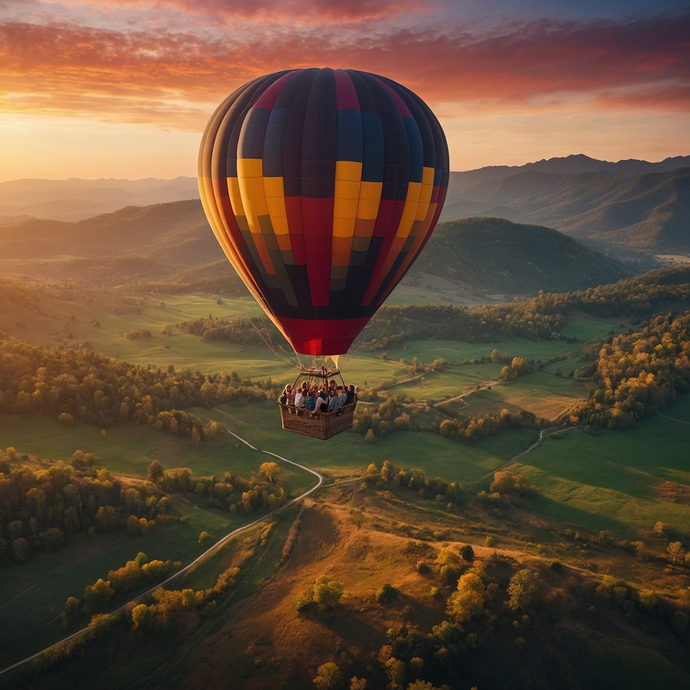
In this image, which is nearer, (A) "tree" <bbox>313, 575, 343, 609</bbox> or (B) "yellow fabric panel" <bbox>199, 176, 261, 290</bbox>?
(B) "yellow fabric panel" <bbox>199, 176, 261, 290</bbox>

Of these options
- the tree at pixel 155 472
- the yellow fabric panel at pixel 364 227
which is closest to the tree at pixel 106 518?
the tree at pixel 155 472

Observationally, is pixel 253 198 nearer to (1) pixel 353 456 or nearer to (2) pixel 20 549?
(2) pixel 20 549

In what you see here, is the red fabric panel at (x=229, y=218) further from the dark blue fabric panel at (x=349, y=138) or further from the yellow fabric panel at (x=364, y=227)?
the dark blue fabric panel at (x=349, y=138)

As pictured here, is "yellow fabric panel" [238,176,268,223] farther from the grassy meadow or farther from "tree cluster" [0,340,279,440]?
"tree cluster" [0,340,279,440]

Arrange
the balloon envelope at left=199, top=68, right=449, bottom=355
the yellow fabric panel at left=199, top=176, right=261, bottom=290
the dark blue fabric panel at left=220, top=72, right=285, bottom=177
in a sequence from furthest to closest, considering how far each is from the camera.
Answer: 1. the yellow fabric panel at left=199, top=176, right=261, bottom=290
2. the dark blue fabric panel at left=220, top=72, right=285, bottom=177
3. the balloon envelope at left=199, top=68, right=449, bottom=355

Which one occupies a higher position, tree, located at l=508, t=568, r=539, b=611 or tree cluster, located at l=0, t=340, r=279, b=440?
tree cluster, located at l=0, t=340, r=279, b=440

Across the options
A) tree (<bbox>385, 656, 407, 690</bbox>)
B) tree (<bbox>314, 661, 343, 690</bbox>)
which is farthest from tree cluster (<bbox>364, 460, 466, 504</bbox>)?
tree (<bbox>314, 661, 343, 690</bbox>)

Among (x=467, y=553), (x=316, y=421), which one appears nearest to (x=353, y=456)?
(x=467, y=553)
